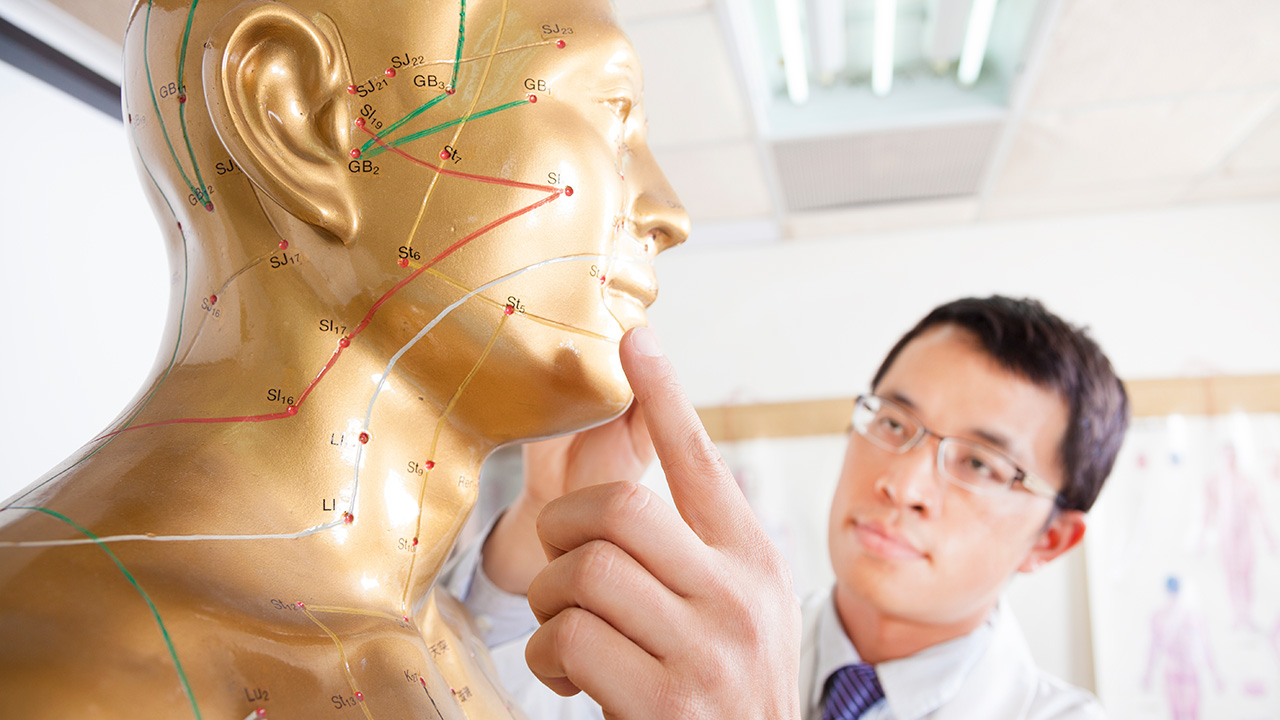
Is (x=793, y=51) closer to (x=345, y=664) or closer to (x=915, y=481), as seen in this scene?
(x=915, y=481)

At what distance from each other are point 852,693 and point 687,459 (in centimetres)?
112

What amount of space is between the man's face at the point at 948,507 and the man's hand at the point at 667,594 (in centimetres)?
90

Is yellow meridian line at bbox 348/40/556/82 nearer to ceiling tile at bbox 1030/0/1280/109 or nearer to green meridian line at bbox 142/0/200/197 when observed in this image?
green meridian line at bbox 142/0/200/197

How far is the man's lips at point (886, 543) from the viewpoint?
138 centimetres

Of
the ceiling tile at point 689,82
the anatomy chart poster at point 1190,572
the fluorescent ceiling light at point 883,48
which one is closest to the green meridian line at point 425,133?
the ceiling tile at point 689,82

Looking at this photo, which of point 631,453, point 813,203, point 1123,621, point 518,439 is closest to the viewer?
point 518,439

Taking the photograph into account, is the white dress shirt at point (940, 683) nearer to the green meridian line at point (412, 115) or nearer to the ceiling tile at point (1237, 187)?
the green meridian line at point (412, 115)

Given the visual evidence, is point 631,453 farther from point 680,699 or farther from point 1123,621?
point 1123,621

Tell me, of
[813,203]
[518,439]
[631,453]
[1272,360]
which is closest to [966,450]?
[631,453]

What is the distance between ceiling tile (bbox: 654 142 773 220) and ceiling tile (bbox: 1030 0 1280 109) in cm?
95

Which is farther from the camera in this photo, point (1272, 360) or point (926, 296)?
point (926, 296)

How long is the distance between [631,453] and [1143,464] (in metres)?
2.83

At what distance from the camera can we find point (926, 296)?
130 inches

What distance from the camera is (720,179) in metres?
2.89
